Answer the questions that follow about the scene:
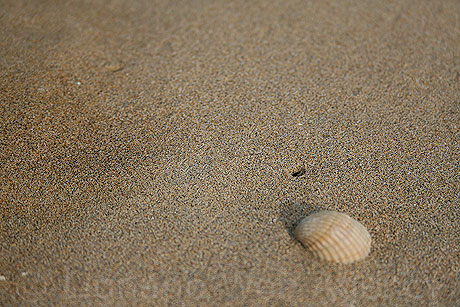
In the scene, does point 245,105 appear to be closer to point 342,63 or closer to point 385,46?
point 342,63

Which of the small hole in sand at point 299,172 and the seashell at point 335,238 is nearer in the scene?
the seashell at point 335,238

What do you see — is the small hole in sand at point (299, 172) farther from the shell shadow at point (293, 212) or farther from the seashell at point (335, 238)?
the seashell at point (335, 238)

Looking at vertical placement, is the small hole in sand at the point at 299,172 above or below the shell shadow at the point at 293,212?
above

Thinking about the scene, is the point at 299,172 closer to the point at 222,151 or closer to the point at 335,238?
the point at 222,151

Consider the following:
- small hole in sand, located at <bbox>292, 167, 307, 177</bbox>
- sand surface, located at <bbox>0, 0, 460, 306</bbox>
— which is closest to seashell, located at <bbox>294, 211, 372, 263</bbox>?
sand surface, located at <bbox>0, 0, 460, 306</bbox>

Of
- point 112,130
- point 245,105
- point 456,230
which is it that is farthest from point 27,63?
point 456,230

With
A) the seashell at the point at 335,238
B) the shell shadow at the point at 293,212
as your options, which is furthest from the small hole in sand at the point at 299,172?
the seashell at the point at 335,238
